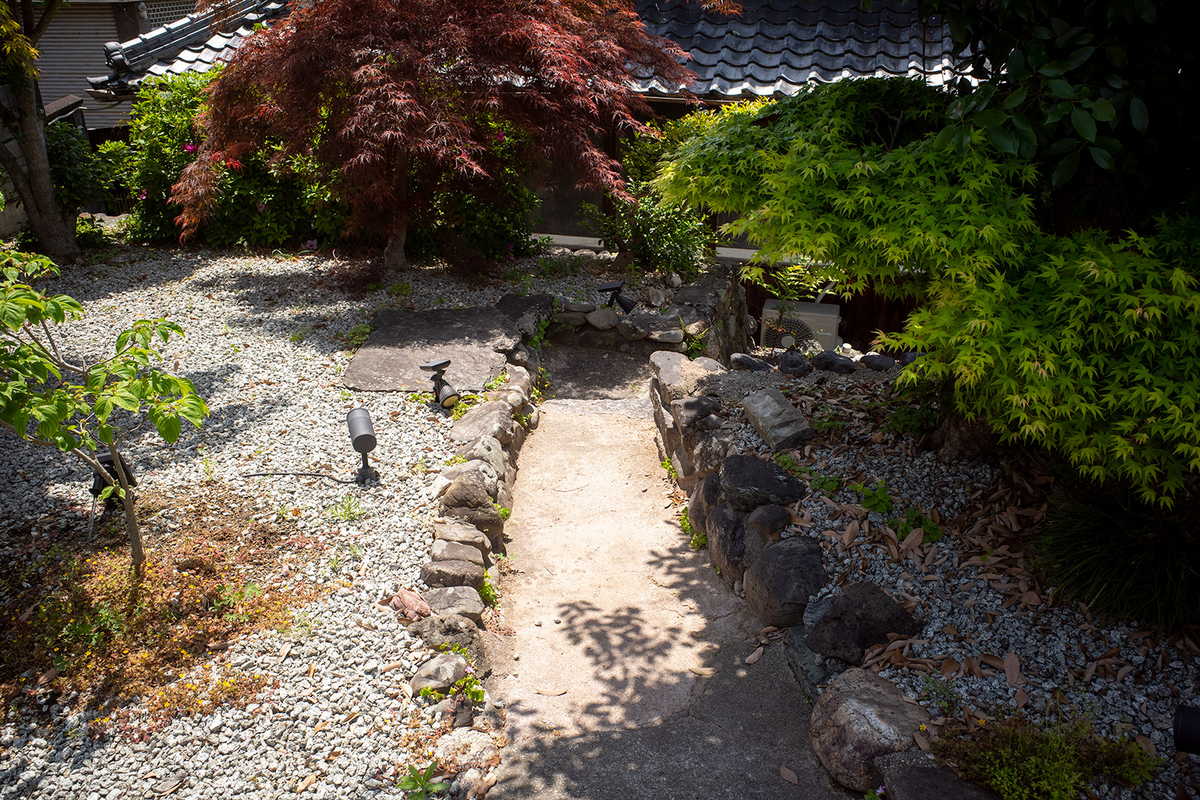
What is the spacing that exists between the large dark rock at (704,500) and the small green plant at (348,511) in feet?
7.60

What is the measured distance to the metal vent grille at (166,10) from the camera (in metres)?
14.4

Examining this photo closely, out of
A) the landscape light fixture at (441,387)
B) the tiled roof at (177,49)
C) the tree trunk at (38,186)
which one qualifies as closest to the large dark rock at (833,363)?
the landscape light fixture at (441,387)

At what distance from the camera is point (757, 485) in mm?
Result: 4730

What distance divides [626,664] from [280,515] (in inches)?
88.0

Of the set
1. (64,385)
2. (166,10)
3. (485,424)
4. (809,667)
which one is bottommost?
(809,667)

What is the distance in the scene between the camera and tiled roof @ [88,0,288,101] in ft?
34.3

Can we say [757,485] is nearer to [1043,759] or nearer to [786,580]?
[786,580]

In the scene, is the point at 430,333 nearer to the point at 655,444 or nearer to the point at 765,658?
the point at 655,444

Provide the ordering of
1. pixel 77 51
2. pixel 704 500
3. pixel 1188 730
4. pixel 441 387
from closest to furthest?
pixel 1188 730 < pixel 704 500 < pixel 441 387 < pixel 77 51

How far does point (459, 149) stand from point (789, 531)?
4585mm

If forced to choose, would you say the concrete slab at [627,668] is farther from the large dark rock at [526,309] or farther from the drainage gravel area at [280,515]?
the large dark rock at [526,309]

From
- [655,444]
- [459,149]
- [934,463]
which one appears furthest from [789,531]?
[459,149]

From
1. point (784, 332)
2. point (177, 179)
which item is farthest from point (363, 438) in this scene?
point (784, 332)

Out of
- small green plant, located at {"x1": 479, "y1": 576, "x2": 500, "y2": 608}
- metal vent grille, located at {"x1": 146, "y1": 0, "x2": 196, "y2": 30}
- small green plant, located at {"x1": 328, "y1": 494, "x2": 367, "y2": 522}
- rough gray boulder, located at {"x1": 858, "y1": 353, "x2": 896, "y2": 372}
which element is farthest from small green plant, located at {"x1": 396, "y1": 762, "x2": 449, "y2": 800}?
metal vent grille, located at {"x1": 146, "y1": 0, "x2": 196, "y2": 30}
